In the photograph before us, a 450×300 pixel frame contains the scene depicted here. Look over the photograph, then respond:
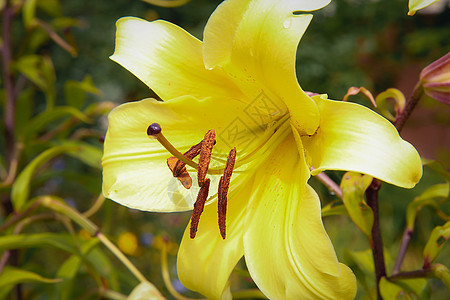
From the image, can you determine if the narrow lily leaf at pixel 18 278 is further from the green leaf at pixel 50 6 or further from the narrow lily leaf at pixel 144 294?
the green leaf at pixel 50 6

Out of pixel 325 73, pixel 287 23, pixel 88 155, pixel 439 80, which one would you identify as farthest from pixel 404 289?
pixel 325 73

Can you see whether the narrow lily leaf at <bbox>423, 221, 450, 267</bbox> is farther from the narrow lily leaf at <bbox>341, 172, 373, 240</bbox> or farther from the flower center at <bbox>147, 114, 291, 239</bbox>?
the flower center at <bbox>147, 114, 291, 239</bbox>

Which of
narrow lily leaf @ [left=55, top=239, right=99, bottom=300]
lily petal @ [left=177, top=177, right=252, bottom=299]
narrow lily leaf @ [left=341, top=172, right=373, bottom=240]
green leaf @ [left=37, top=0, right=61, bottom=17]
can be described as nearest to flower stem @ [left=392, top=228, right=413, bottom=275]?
narrow lily leaf @ [left=341, top=172, right=373, bottom=240]

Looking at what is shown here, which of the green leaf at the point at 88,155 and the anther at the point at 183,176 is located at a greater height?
the anther at the point at 183,176

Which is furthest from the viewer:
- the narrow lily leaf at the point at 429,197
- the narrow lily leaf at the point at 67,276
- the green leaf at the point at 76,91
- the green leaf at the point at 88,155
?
the green leaf at the point at 76,91

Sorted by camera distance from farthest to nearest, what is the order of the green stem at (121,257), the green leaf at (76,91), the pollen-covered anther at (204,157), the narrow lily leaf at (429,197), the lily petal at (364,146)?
the green leaf at (76,91) < the green stem at (121,257) < the narrow lily leaf at (429,197) < the pollen-covered anther at (204,157) < the lily petal at (364,146)

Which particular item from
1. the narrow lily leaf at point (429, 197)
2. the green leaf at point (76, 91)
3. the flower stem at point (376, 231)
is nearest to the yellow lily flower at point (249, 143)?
the flower stem at point (376, 231)
